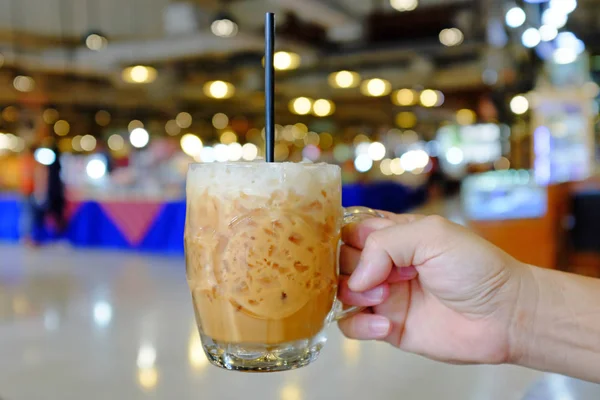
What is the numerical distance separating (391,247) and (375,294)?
0.13 m

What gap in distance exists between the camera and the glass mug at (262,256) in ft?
2.99

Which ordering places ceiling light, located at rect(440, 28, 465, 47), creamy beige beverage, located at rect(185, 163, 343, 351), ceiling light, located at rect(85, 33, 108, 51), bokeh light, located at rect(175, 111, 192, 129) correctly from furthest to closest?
bokeh light, located at rect(175, 111, 192, 129) → ceiling light, located at rect(440, 28, 465, 47) → ceiling light, located at rect(85, 33, 108, 51) → creamy beige beverage, located at rect(185, 163, 343, 351)

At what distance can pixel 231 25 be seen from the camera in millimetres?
7141

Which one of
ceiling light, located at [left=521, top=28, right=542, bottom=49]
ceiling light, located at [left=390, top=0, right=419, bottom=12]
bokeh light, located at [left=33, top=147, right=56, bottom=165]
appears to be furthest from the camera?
ceiling light, located at [left=390, top=0, right=419, bottom=12]

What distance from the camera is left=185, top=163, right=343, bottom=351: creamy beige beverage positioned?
910mm

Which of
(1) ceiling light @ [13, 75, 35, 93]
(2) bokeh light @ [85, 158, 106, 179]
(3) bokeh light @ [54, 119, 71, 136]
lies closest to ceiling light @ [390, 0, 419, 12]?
(2) bokeh light @ [85, 158, 106, 179]

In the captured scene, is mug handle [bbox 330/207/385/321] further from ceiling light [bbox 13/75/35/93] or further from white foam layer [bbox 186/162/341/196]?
ceiling light [bbox 13/75/35/93]

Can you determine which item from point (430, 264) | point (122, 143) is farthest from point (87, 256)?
point (122, 143)

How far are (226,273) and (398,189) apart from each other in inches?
447

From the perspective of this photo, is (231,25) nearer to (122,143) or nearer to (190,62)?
(190,62)

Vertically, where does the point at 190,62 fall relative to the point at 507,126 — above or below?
above

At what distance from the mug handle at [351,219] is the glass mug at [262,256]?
8 cm

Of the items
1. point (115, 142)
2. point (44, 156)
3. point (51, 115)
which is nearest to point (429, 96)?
point (44, 156)

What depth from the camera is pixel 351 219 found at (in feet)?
3.54
